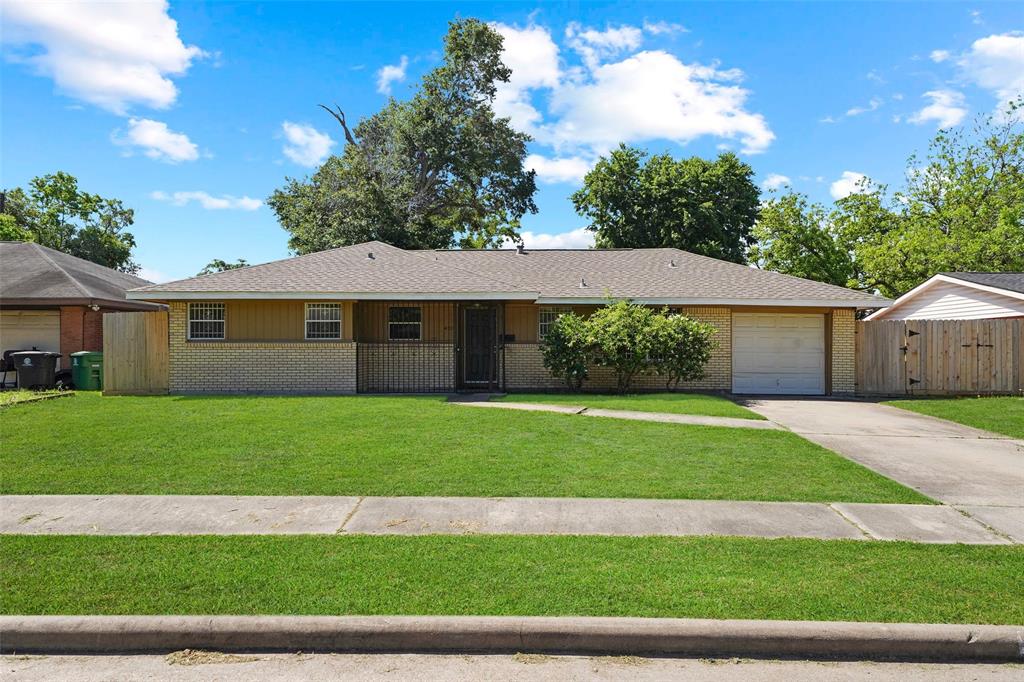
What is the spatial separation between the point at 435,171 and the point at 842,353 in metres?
22.1

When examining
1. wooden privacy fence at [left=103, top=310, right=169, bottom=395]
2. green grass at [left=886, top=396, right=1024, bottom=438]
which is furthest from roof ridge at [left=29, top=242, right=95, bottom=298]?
green grass at [left=886, top=396, right=1024, bottom=438]

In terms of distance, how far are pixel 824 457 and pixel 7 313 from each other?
2216 centimetres

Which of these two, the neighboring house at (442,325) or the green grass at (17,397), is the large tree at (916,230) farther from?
the green grass at (17,397)

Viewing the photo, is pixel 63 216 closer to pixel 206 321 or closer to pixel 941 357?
pixel 206 321

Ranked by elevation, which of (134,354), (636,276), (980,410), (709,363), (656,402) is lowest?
(980,410)

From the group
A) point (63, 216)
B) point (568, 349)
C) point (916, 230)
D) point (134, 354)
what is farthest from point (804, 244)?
point (63, 216)

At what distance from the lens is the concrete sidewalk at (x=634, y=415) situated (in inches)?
442

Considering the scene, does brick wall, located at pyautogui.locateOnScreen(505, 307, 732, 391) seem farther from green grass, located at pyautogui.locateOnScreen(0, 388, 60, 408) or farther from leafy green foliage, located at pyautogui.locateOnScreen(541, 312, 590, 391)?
green grass, located at pyautogui.locateOnScreen(0, 388, 60, 408)

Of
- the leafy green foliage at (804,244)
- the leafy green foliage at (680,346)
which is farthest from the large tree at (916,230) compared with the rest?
the leafy green foliage at (680,346)

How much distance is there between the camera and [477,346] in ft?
60.1

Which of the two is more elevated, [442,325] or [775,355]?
[442,325]

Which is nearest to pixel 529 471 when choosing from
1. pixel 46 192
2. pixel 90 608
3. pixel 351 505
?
pixel 351 505

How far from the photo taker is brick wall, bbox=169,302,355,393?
16.8m

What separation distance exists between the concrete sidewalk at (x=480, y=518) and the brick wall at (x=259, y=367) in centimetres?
1036
